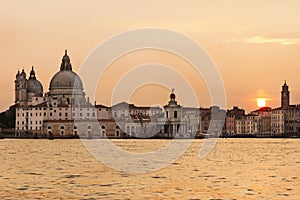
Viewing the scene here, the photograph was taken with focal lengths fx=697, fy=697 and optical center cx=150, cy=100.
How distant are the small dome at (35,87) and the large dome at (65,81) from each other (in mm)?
4702

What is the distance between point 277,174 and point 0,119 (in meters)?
74.4

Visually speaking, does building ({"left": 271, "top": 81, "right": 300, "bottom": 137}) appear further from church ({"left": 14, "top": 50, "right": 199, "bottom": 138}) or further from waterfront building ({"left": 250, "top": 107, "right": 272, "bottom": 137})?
church ({"left": 14, "top": 50, "right": 199, "bottom": 138})

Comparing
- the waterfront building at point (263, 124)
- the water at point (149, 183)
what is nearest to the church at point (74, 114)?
the waterfront building at point (263, 124)

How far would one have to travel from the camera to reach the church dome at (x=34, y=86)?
3612 inches

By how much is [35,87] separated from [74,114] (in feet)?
38.7

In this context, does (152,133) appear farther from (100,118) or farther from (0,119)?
(0,119)

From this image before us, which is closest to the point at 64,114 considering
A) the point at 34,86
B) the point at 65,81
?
the point at 65,81

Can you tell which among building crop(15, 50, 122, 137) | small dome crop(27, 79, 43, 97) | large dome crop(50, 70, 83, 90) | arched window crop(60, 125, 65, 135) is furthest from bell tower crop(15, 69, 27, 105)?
arched window crop(60, 125, 65, 135)

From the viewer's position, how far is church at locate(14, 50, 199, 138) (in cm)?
8194

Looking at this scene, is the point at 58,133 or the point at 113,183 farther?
the point at 58,133

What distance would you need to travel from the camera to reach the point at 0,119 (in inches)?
3556

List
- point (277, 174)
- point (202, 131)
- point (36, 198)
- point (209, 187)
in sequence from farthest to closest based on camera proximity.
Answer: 1. point (202, 131)
2. point (277, 174)
3. point (209, 187)
4. point (36, 198)

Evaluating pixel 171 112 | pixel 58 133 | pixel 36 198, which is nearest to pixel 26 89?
pixel 58 133

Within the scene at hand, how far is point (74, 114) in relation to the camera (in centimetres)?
8312
